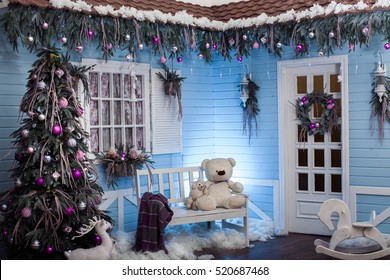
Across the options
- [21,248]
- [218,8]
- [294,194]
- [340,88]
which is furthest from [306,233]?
[21,248]

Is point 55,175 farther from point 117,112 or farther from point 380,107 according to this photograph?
point 380,107

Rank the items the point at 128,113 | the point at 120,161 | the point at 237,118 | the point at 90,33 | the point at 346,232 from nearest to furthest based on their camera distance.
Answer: the point at 346,232
the point at 90,33
the point at 120,161
the point at 128,113
the point at 237,118

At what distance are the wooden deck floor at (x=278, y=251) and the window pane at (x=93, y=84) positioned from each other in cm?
215

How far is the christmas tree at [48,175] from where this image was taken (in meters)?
5.48

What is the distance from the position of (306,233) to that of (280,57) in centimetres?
223

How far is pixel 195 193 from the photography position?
7.09 meters

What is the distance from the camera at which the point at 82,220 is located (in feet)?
18.7

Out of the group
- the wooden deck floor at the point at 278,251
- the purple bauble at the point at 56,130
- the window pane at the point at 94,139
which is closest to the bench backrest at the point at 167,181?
the window pane at the point at 94,139

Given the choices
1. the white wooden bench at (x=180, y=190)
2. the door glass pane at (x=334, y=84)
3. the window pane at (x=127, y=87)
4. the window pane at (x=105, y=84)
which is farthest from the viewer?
the door glass pane at (x=334, y=84)

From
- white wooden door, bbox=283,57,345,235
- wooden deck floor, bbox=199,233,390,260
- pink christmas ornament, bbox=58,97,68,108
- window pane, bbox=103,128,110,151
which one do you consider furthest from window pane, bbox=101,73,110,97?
white wooden door, bbox=283,57,345,235

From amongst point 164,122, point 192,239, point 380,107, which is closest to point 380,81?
point 380,107

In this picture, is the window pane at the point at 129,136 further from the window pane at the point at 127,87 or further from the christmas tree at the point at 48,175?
the christmas tree at the point at 48,175

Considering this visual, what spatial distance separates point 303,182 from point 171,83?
81.2 inches
